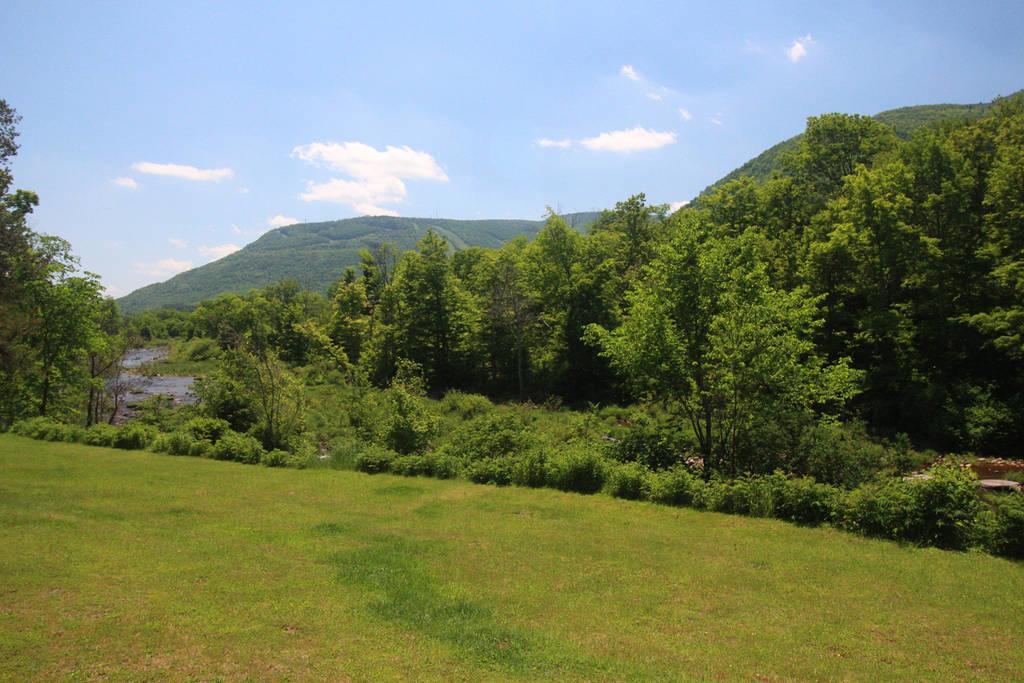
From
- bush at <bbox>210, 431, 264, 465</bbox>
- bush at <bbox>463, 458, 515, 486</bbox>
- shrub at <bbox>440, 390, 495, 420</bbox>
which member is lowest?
shrub at <bbox>440, 390, 495, 420</bbox>

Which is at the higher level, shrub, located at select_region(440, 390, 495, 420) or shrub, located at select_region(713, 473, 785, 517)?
shrub, located at select_region(713, 473, 785, 517)

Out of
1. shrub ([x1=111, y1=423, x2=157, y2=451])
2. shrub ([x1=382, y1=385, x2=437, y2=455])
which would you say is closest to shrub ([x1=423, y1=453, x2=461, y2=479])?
shrub ([x1=382, y1=385, x2=437, y2=455])

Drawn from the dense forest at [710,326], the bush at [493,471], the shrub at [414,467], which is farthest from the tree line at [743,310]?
the shrub at [414,467]

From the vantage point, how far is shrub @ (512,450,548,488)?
59.4 ft

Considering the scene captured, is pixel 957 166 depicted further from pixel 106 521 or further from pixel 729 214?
→ pixel 106 521

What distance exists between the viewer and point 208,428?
25.3 metres

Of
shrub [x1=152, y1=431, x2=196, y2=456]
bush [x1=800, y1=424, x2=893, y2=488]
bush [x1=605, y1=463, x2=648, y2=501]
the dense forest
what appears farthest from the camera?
shrub [x1=152, y1=431, x2=196, y2=456]

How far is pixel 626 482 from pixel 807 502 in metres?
4.72

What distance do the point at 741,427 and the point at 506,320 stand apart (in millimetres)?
29620

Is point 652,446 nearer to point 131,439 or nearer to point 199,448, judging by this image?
point 199,448

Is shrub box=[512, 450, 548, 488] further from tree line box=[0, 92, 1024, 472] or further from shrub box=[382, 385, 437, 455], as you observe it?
shrub box=[382, 385, 437, 455]

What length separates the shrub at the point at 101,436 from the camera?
2377 centimetres

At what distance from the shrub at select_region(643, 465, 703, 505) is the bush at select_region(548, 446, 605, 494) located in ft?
5.59

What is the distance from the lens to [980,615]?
8531 millimetres
